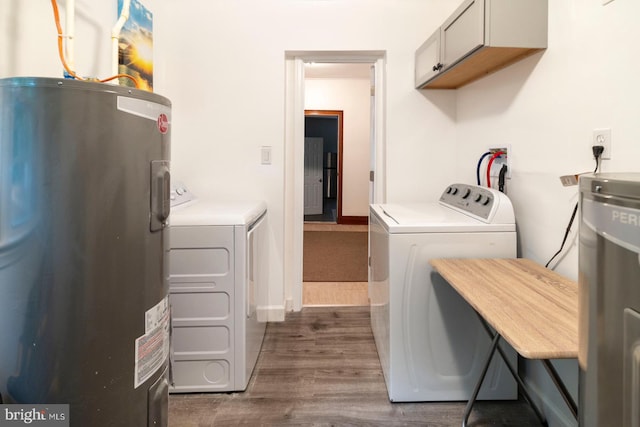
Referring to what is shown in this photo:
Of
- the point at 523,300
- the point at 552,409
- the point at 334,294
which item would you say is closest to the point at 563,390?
the point at 523,300

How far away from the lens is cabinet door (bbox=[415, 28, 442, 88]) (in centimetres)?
213

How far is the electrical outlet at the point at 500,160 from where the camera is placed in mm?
1941

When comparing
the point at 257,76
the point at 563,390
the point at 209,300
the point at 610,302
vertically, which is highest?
the point at 257,76

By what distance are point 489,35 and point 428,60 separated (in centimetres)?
74

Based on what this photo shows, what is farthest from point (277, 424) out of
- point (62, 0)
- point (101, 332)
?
point (62, 0)

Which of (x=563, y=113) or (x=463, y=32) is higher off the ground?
(x=463, y=32)

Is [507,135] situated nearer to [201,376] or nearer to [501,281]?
[501,281]

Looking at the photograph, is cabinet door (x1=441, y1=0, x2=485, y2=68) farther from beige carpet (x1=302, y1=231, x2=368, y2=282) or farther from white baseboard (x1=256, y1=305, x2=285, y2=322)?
beige carpet (x1=302, y1=231, x2=368, y2=282)

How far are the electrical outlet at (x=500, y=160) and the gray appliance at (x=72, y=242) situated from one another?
179 cm

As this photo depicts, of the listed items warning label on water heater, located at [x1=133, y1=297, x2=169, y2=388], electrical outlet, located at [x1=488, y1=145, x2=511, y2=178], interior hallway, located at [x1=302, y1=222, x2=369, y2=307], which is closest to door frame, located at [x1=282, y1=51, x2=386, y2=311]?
interior hallway, located at [x1=302, y1=222, x2=369, y2=307]

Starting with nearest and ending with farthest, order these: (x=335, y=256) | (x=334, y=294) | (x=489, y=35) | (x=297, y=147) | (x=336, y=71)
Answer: (x=489, y=35)
(x=297, y=147)
(x=334, y=294)
(x=335, y=256)
(x=336, y=71)

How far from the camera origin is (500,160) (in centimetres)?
204

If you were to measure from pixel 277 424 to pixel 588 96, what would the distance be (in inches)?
72.5

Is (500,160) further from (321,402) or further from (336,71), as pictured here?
(336,71)
